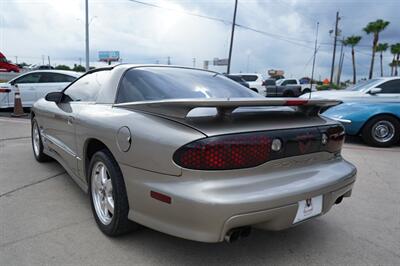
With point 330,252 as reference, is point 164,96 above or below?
above

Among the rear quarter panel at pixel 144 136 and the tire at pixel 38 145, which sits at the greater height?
the rear quarter panel at pixel 144 136

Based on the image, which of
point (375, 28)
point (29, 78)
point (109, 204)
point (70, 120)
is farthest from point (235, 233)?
point (375, 28)

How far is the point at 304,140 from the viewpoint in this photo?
7.64 ft

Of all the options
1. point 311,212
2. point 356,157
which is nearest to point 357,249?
point 311,212

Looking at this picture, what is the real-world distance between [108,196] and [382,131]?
20.8ft

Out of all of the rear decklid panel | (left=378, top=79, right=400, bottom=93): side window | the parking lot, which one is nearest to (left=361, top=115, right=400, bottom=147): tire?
(left=378, top=79, right=400, bottom=93): side window

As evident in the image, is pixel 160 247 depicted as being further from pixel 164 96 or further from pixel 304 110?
pixel 304 110

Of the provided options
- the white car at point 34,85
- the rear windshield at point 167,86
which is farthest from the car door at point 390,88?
the white car at point 34,85

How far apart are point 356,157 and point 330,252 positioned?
150 inches

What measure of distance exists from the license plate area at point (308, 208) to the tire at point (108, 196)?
1.19 metres

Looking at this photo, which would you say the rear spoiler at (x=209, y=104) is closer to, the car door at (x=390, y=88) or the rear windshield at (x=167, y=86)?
the rear windshield at (x=167, y=86)

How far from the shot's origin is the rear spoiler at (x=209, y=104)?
2.03 m

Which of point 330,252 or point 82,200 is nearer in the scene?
point 330,252

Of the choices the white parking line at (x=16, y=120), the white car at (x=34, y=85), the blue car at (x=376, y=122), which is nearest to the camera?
the blue car at (x=376, y=122)
